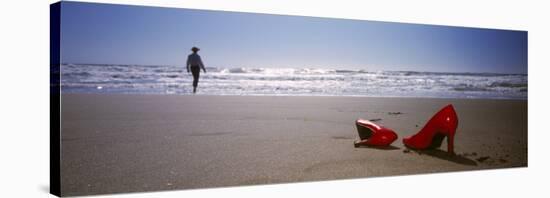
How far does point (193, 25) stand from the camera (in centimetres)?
582

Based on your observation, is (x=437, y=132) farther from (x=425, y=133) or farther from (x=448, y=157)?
(x=448, y=157)

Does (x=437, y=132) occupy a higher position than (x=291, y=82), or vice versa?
(x=291, y=82)

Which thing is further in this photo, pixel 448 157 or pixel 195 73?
pixel 448 157

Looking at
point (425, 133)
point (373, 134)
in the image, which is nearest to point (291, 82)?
point (373, 134)

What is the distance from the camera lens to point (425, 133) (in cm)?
677

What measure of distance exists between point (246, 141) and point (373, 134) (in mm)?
1317

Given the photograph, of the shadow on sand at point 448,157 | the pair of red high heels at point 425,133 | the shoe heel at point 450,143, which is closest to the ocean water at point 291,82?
the pair of red high heels at point 425,133

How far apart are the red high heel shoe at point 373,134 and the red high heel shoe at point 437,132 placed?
0.18m

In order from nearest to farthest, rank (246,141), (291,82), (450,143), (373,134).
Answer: (246,141)
(291,82)
(373,134)
(450,143)

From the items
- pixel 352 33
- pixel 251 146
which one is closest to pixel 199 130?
pixel 251 146

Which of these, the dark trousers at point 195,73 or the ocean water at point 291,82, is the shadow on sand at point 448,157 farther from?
the dark trousers at point 195,73

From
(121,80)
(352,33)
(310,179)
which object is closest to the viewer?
(121,80)

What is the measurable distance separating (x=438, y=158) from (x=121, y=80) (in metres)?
3.15

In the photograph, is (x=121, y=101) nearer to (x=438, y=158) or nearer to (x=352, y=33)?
(x=352, y=33)
